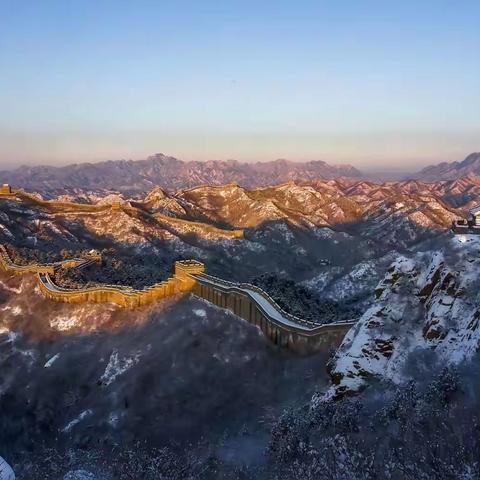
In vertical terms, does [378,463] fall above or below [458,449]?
below

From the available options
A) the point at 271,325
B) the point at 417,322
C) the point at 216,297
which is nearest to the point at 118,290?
the point at 216,297

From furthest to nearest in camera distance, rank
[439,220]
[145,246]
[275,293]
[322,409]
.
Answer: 1. [439,220]
2. [145,246]
3. [275,293]
4. [322,409]

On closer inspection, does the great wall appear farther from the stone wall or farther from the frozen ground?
the frozen ground

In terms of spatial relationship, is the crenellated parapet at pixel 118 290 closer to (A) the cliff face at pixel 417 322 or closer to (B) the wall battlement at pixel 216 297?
(B) the wall battlement at pixel 216 297

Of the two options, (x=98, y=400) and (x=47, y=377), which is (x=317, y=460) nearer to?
(x=98, y=400)

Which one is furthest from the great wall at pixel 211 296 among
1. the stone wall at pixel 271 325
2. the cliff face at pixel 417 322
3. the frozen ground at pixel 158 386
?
the cliff face at pixel 417 322

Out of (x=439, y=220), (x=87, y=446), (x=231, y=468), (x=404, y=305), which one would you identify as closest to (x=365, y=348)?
(x=404, y=305)
